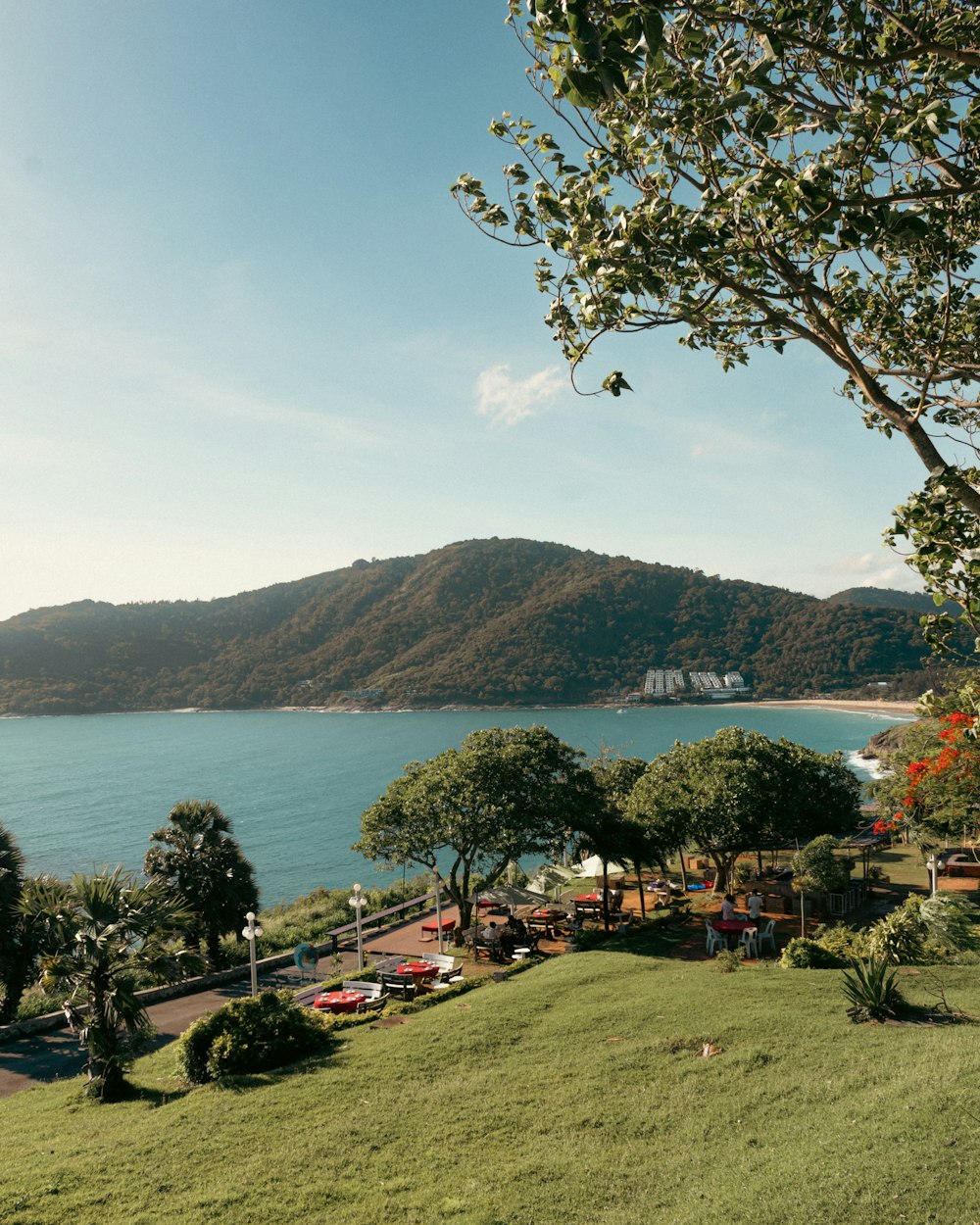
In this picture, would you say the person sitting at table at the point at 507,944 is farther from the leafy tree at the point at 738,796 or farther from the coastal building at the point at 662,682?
the coastal building at the point at 662,682

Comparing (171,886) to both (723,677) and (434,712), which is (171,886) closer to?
(434,712)

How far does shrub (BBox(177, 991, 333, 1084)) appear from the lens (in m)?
11.2

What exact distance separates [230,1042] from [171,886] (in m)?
11.7

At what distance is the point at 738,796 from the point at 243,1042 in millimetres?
15792

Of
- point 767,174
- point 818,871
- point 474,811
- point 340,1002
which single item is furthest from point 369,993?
point 767,174

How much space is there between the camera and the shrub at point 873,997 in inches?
415

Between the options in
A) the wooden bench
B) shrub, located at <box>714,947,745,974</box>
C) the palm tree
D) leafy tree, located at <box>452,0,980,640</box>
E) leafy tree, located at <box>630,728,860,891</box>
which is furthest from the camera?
leafy tree, located at <box>630,728,860,891</box>

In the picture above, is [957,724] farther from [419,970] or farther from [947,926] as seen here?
[419,970]

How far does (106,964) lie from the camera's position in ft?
38.2

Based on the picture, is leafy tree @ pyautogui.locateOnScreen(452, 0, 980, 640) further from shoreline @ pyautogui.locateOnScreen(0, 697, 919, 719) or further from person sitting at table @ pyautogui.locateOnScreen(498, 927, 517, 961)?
shoreline @ pyautogui.locateOnScreen(0, 697, 919, 719)

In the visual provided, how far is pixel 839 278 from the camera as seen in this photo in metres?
6.98

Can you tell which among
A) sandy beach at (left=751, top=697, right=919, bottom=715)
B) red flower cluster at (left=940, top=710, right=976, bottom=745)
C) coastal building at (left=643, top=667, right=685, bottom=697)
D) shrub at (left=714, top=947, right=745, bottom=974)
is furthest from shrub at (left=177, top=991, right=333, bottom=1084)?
coastal building at (left=643, top=667, right=685, bottom=697)

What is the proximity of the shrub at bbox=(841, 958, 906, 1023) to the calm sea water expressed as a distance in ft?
91.0

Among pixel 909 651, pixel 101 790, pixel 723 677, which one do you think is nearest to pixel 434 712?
pixel 723 677
